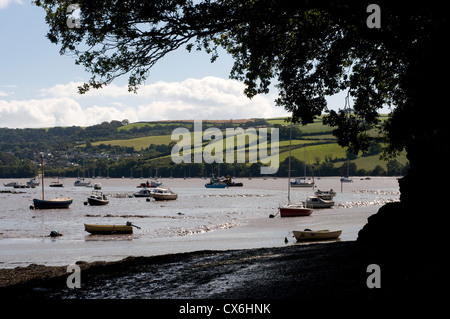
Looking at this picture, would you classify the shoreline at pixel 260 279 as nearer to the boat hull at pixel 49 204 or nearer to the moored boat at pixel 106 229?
the moored boat at pixel 106 229

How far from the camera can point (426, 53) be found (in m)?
11.4

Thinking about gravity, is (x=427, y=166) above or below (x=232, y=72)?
below

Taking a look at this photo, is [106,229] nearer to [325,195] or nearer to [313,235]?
[313,235]

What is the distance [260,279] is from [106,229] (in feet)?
125

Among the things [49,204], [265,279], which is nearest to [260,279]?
[265,279]

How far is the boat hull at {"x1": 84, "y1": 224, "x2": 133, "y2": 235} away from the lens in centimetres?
4908

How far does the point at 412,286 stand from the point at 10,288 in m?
12.7

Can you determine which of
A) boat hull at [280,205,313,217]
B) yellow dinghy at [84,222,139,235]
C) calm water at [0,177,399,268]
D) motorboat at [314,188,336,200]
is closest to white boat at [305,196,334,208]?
motorboat at [314,188,336,200]

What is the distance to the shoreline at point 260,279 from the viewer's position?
10805 mm

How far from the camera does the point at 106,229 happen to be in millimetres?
49312

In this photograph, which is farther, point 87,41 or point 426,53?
point 87,41

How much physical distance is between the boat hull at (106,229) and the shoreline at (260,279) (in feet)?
96.2
